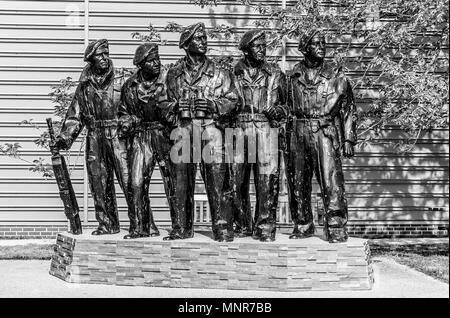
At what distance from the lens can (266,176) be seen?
10.7 metres

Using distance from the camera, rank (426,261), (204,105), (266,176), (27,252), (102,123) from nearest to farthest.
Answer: (204,105) → (266,176) → (102,123) → (426,261) → (27,252)

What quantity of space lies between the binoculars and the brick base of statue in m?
1.46

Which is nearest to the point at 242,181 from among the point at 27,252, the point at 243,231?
the point at 243,231

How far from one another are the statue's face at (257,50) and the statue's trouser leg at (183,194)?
1.16 m

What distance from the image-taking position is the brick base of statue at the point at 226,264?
10359 mm

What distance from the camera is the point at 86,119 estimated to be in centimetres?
1163

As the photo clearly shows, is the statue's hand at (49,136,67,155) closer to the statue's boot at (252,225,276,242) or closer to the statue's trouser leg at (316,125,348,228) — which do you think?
the statue's boot at (252,225,276,242)

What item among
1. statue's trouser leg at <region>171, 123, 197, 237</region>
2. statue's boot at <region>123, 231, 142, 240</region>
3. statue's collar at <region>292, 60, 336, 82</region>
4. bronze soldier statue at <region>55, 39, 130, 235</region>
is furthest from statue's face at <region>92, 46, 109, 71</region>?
statue's collar at <region>292, 60, 336, 82</region>

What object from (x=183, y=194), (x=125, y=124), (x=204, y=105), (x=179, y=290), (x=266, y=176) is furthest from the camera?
(x=125, y=124)

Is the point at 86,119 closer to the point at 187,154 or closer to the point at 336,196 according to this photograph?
the point at 187,154

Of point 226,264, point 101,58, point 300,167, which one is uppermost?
point 101,58

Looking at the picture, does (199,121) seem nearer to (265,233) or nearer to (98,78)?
(265,233)

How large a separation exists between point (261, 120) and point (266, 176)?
0.66 metres

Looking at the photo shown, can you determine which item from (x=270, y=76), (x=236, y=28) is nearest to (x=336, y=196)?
(x=270, y=76)
